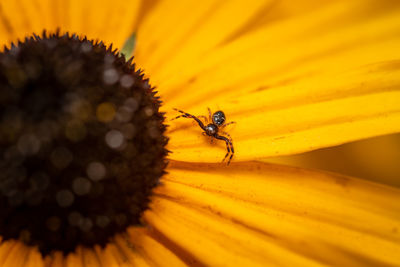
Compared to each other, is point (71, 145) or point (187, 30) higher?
point (187, 30)

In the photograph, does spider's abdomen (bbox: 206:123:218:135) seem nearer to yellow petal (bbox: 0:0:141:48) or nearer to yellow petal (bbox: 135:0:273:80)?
yellow petal (bbox: 135:0:273:80)

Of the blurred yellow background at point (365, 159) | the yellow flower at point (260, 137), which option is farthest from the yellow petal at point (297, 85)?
the blurred yellow background at point (365, 159)

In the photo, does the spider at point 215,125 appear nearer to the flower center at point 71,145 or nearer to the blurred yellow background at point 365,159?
the flower center at point 71,145

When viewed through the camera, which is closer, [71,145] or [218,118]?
[71,145]

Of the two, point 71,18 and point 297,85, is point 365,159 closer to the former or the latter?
point 297,85

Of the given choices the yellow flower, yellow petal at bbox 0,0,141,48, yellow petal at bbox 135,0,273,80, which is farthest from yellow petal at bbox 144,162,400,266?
yellow petal at bbox 0,0,141,48

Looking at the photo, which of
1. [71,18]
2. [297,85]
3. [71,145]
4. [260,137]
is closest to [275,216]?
[260,137]
